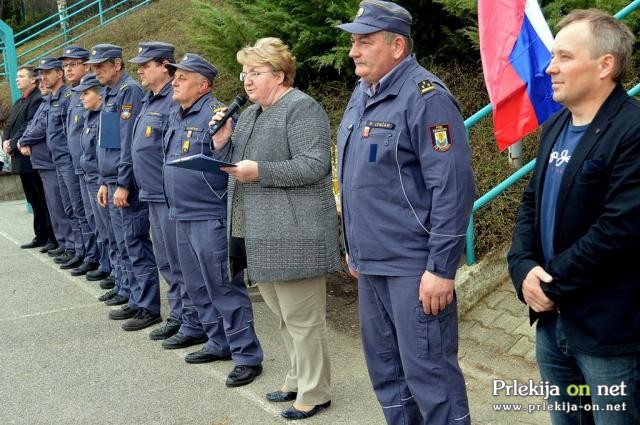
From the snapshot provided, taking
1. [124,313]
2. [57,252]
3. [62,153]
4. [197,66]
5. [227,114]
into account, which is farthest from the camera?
[57,252]

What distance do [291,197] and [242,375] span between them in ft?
4.32

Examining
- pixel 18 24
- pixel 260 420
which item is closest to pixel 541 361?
pixel 260 420

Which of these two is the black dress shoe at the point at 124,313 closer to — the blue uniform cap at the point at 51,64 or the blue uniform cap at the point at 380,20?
the blue uniform cap at the point at 51,64

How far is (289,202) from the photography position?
12.7 feet

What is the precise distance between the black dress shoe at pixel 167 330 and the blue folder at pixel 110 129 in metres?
1.44

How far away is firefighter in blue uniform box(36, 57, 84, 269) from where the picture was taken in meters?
7.39

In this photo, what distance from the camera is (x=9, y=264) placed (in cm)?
793

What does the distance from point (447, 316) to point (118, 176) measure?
131 inches

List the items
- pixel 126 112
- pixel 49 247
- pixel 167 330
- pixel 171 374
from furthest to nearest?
pixel 49 247 < pixel 126 112 < pixel 167 330 < pixel 171 374

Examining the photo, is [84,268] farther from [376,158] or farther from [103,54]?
[376,158]

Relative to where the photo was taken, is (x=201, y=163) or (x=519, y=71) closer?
(x=201, y=163)

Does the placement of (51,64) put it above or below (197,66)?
below

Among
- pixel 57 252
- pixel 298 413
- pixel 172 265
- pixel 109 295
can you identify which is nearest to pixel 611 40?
pixel 298 413

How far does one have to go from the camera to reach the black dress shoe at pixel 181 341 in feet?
17.1
